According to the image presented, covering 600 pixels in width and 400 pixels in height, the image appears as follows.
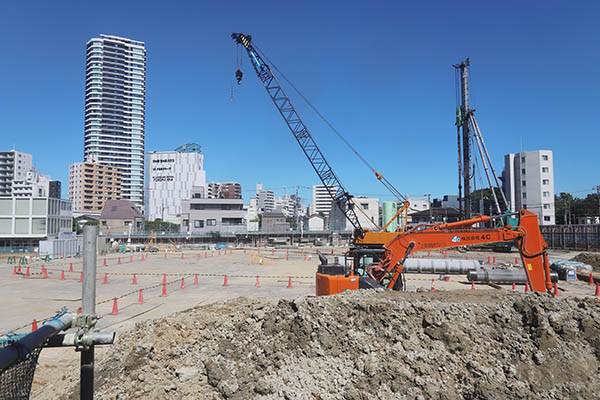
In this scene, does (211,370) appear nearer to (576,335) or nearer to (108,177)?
(576,335)

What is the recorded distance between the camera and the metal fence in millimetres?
46662

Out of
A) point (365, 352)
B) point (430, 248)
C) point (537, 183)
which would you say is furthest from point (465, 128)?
point (365, 352)

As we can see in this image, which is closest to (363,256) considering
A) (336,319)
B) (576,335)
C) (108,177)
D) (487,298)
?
(487,298)

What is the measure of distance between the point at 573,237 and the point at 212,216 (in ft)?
227

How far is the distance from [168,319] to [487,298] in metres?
8.13

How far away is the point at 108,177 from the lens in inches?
5679

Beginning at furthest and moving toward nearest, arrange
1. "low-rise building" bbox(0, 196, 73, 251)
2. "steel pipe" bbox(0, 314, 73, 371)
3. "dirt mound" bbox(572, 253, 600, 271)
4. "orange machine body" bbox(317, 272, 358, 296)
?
"low-rise building" bbox(0, 196, 73, 251) → "dirt mound" bbox(572, 253, 600, 271) → "orange machine body" bbox(317, 272, 358, 296) → "steel pipe" bbox(0, 314, 73, 371)

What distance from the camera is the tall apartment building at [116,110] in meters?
157

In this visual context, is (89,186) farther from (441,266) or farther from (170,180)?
(441,266)

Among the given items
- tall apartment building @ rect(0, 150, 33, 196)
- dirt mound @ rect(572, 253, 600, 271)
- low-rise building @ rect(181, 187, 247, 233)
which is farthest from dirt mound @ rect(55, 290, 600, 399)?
tall apartment building @ rect(0, 150, 33, 196)

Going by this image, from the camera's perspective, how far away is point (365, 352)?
7.21m

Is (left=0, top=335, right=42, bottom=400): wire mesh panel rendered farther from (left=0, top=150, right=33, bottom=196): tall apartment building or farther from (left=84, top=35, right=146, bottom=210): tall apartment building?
(left=84, top=35, right=146, bottom=210): tall apartment building

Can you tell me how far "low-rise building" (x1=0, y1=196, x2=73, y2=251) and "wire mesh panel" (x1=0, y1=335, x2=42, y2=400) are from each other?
55.0m

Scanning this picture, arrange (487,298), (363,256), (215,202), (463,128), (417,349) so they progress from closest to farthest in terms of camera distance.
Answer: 1. (417,349)
2. (487,298)
3. (363,256)
4. (463,128)
5. (215,202)
